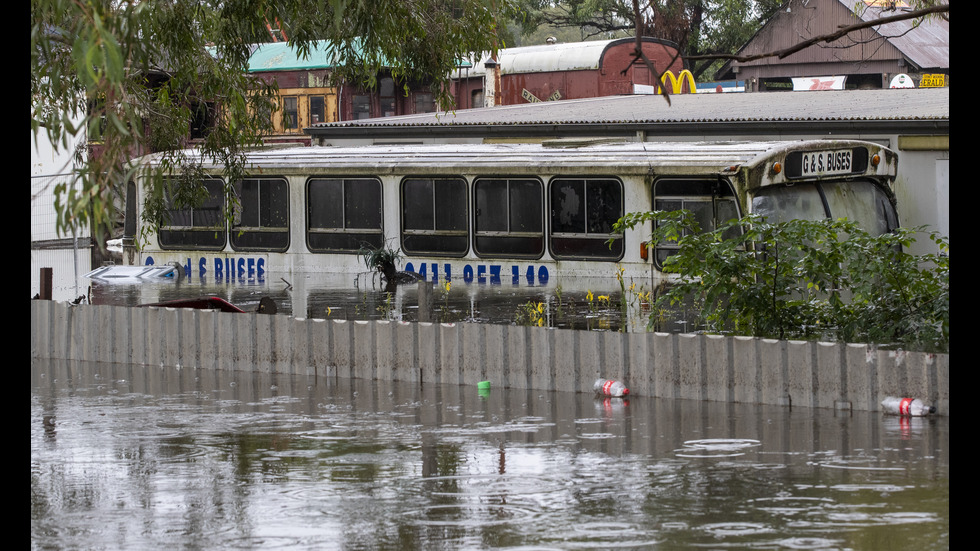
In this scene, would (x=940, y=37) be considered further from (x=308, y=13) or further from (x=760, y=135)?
(x=308, y=13)

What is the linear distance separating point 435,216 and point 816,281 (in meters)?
9.51

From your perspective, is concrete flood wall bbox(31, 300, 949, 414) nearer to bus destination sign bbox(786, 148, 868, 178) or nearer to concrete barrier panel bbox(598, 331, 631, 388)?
concrete barrier panel bbox(598, 331, 631, 388)

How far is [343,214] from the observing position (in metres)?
21.5

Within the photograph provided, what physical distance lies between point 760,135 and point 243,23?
10.1m

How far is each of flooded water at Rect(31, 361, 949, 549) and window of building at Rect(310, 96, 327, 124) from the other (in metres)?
25.9

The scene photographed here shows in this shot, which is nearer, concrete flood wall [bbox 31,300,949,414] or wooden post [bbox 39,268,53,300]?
concrete flood wall [bbox 31,300,949,414]

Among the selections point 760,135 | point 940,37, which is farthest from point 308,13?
point 940,37

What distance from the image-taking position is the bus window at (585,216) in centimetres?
1847

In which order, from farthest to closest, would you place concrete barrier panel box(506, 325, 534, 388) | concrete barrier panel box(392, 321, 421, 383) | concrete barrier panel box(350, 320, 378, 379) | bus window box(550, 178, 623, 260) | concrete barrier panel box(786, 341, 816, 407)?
bus window box(550, 178, 623, 260), concrete barrier panel box(350, 320, 378, 379), concrete barrier panel box(392, 321, 421, 383), concrete barrier panel box(506, 325, 534, 388), concrete barrier panel box(786, 341, 816, 407)

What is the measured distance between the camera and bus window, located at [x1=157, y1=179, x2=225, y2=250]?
2316cm

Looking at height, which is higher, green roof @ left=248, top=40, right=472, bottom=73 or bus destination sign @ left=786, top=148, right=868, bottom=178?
green roof @ left=248, top=40, right=472, bottom=73

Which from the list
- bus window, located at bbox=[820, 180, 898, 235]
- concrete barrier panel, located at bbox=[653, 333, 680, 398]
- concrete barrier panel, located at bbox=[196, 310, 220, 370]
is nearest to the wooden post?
concrete barrier panel, located at bbox=[196, 310, 220, 370]

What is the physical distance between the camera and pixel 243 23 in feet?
50.2

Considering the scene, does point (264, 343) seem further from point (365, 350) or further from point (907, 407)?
point (907, 407)
